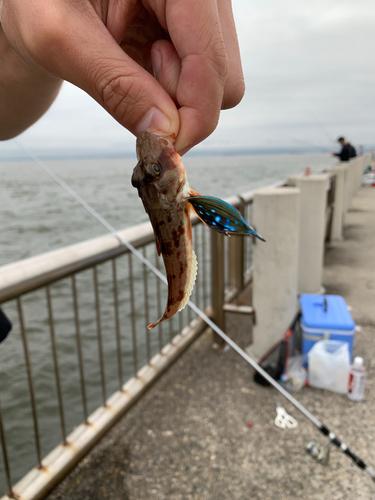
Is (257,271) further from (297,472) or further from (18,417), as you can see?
(18,417)

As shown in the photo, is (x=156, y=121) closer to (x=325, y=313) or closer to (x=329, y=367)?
(x=329, y=367)

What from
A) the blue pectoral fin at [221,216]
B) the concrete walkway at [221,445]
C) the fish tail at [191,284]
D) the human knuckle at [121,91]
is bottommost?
the concrete walkway at [221,445]

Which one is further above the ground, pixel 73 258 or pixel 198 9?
pixel 198 9

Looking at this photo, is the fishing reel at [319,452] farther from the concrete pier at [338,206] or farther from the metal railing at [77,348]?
the concrete pier at [338,206]

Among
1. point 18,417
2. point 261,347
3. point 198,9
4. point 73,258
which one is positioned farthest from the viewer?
point 18,417

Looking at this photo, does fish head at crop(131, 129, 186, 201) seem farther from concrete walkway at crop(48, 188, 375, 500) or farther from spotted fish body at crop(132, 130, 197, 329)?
concrete walkway at crop(48, 188, 375, 500)

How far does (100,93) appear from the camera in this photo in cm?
89

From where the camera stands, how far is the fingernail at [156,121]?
890 mm

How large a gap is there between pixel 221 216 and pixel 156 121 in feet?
0.88

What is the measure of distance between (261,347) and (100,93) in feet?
12.2

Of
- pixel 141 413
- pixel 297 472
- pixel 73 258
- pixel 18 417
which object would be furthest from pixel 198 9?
pixel 18 417

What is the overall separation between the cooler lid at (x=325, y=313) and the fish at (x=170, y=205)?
10.3 feet

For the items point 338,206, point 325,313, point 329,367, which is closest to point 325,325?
point 325,313

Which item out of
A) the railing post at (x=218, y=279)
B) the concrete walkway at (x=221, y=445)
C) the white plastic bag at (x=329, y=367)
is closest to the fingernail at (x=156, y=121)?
the concrete walkway at (x=221, y=445)
